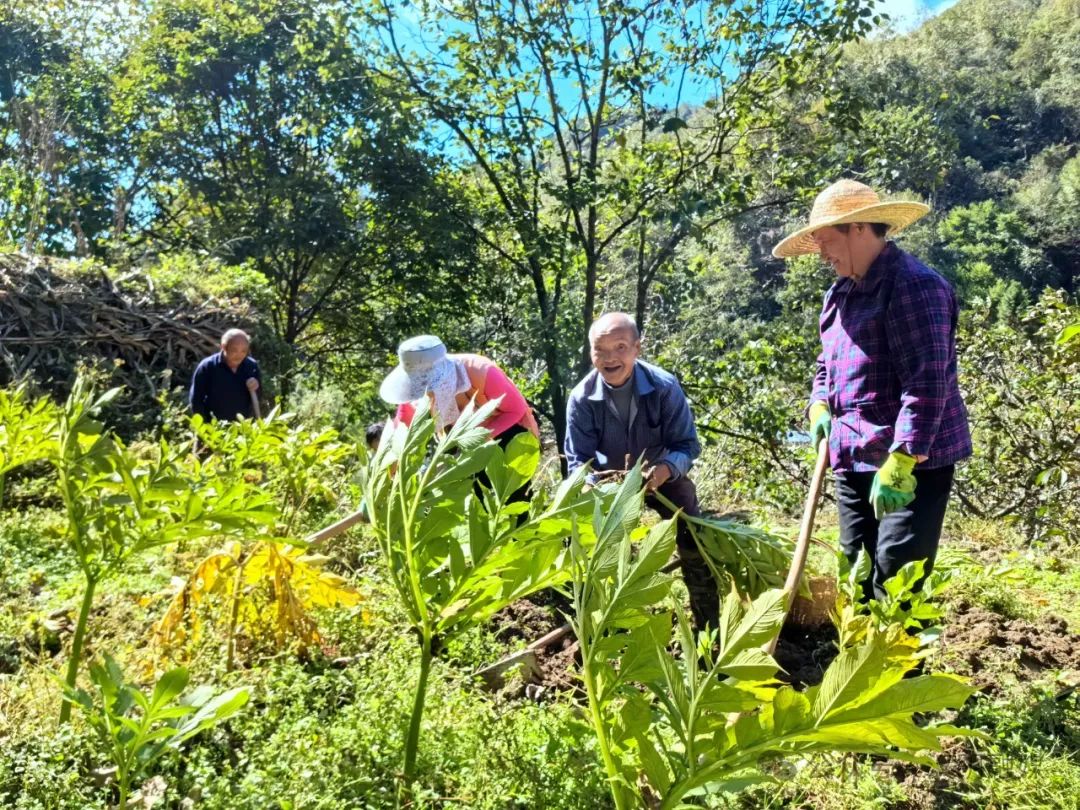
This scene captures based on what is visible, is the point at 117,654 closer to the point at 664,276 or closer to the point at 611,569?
the point at 611,569

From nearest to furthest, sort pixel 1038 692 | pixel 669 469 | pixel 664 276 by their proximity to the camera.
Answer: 1. pixel 1038 692
2. pixel 669 469
3. pixel 664 276

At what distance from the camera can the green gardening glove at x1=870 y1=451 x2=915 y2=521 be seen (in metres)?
2.32

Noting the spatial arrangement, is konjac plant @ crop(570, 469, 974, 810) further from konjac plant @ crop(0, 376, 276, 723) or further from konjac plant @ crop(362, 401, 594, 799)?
konjac plant @ crop(0, 376, 276, 723)

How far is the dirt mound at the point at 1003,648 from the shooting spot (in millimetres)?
2713

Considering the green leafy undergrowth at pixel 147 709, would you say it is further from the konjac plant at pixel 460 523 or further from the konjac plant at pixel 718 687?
→ the konjac plant at pixel 718 687

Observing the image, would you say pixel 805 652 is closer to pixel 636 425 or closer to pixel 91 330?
pixel 636 425

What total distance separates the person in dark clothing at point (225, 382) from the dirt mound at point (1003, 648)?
16.6ft

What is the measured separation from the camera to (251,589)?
8.77 feet

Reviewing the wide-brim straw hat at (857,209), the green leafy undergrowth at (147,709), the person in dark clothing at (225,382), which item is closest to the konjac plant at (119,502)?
the green leafy undergrowth at (147,709)

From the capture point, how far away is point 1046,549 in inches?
194

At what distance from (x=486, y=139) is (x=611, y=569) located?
7.96 meters

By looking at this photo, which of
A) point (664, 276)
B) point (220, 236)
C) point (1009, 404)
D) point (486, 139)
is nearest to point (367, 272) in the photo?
point (220, 236)

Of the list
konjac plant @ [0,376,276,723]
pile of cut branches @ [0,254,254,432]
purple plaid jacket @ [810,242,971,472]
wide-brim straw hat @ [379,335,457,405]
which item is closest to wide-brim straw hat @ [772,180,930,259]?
purple plaid jacket @ [810,242,971,472]

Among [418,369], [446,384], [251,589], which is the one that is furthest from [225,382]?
[251,589]
